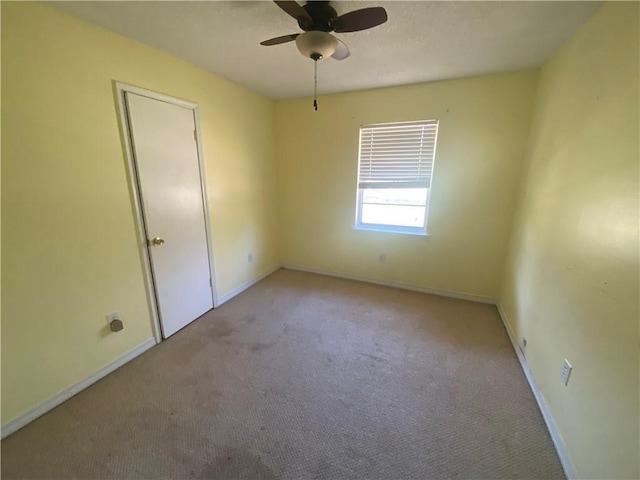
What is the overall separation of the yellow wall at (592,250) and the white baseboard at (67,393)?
9.43 feet

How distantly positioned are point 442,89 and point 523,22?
1.09 meters

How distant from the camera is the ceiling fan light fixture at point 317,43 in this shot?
57.5 inches

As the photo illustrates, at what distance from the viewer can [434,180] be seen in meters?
2.93

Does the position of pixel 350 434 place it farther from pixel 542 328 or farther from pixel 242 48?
pixel 242 48

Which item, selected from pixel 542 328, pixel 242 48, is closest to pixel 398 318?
pixel 542 328

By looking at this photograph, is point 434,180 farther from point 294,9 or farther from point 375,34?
point 294,9

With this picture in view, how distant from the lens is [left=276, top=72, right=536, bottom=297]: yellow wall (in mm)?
2600

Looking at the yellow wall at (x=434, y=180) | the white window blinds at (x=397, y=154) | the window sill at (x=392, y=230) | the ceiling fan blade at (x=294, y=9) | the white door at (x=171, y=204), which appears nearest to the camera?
the ceiling fan blade at (x=294, y=9)

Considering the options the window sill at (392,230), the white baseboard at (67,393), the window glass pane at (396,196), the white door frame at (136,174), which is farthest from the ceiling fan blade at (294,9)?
the white baseboard at (67,393)

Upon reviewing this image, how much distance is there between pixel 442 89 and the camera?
270 centimetres

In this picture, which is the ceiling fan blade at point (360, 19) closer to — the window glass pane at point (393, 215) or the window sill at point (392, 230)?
the window glass pane at point (393, 215)

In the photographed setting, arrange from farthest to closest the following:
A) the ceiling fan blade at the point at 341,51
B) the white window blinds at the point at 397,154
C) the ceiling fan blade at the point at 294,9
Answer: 1. the white window blinds at the point at 397,154
2. the ceiling fan blade at the point at 341,51
3. the ceiling fan blade at the point at 294,9

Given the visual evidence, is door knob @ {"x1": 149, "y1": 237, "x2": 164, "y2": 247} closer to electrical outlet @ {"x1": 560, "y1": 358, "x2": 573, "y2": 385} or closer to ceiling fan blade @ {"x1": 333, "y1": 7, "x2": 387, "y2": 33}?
ceiling fan blade @ {"x1": 333, "y1": 7, "x2": 387, "y2": 33}

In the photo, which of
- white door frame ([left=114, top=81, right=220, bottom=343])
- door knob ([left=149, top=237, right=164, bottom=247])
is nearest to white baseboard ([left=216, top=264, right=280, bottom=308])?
white door frame ([left=114, top=81, right=220, bottom=343])
